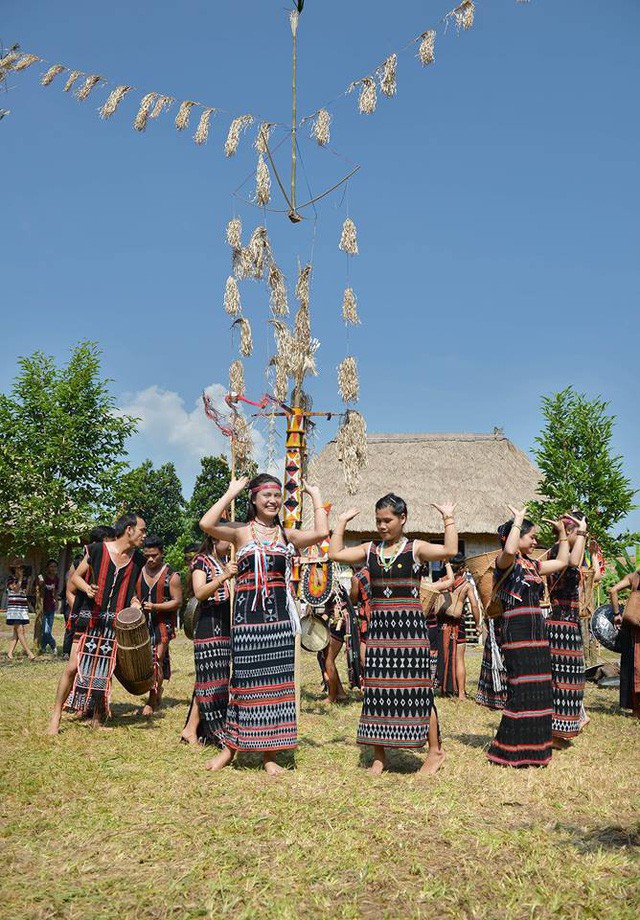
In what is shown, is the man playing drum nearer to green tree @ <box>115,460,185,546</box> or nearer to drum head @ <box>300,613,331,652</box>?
drum head @ <box>300,613,331,652</box>

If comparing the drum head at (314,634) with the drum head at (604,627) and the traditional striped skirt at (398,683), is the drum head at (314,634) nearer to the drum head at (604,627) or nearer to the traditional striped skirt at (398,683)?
the traditional striped skirt at (398,683)

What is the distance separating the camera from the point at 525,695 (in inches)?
237

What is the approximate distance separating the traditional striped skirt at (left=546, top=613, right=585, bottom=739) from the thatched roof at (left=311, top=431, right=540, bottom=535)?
736 inches

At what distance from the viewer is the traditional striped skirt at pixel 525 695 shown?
19.6ft

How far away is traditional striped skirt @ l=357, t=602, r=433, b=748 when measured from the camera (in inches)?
225

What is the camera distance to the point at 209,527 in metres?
5.54

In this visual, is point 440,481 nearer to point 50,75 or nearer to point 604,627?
point 604,627

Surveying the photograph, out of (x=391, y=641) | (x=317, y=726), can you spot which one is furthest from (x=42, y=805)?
(x=317, y=726)

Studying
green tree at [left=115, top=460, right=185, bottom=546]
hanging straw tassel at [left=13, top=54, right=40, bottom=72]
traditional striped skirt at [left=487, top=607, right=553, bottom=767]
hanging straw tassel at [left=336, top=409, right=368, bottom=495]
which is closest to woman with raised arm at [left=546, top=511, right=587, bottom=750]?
traditional striped skirt at [left=487, top=607, right=553, bottom=767]

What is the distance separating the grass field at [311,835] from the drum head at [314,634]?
7.68 feet

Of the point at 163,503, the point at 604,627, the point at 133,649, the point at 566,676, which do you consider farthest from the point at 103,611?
the point at 163,503

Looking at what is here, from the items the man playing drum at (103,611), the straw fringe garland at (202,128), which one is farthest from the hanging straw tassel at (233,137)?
the man playing drum at (103,611)

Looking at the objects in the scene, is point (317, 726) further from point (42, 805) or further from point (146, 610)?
point (42, 805)

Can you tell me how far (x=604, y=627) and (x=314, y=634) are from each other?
17.7 feet
